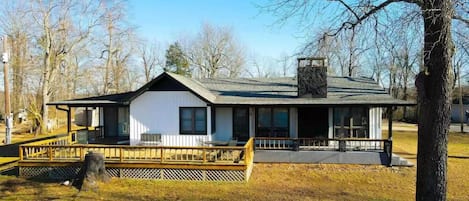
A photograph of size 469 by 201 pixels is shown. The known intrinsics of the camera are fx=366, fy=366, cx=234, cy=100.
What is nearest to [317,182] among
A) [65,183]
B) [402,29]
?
[402,29]

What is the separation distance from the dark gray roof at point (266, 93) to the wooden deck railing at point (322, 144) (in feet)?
5.38

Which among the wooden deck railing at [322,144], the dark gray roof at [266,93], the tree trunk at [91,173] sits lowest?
the tree trunk at [91,173]

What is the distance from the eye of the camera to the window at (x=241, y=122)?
17.8m

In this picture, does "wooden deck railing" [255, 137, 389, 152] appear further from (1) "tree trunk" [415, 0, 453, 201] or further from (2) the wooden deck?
(1) "tree trunk" [415, 0, 453, 201]

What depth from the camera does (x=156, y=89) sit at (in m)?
16.9

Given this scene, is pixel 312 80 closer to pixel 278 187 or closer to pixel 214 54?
pixel 278 187

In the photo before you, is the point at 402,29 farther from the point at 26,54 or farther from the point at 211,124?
the point at 26,54

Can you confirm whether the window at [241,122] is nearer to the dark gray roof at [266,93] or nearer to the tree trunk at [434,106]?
the dark gray roof at [266,93]

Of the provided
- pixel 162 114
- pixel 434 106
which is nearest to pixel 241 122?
pixel 162 114

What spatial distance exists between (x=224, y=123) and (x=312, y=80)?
15.4 ft

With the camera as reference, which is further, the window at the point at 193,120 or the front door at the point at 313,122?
the front door at the point at 313,122

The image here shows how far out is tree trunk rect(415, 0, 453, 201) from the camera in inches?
247

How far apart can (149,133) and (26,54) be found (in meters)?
23.3

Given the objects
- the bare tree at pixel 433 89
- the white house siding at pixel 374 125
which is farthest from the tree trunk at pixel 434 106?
the white house siding at pixel 374 125
